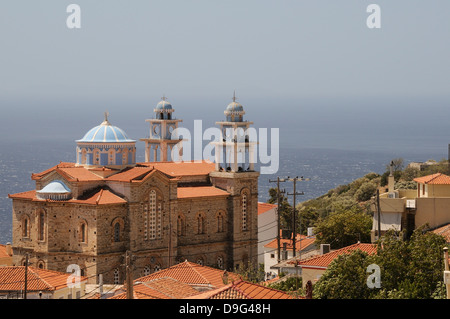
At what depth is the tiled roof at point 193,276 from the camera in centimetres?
4156

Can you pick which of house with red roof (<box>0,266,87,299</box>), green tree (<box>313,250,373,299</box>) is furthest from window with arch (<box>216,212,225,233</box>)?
green tree (<box>313,250,373,299</box>)

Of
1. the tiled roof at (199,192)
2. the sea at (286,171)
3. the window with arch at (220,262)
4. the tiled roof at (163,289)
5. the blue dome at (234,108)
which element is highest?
the blue dome at (234,108)

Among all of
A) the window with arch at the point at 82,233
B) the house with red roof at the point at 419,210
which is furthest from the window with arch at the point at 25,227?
the house with red roof at the point at 419,210

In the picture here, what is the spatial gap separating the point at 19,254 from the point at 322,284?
2212 cm

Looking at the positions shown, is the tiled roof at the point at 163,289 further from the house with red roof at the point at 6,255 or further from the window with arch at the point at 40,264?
the house with red roof at the point at 6,255

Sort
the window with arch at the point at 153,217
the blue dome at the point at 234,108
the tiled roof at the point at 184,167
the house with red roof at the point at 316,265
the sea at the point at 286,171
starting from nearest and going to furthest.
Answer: the house with red roof at the point at 316,265 < the window with arch at the point at 153,217 < the tiled roof at the point at 184,167 < the blue dome at the point at 234,108 < the sea at the point at 286,171

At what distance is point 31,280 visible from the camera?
1676 inches

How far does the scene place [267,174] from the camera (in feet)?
625

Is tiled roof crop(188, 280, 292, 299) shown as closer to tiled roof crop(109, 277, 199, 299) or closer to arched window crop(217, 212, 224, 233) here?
tiled roof crop(109, 277, 199, 299)

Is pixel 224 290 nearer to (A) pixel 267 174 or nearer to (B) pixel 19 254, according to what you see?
(B) pixel 19 254

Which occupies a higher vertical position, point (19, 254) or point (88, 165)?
point (88, 165)

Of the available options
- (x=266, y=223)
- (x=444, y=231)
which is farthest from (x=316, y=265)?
(x=266, y=223)

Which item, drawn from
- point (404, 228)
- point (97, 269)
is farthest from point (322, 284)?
point (97, 269)

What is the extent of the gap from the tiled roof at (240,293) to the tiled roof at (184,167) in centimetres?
2544
